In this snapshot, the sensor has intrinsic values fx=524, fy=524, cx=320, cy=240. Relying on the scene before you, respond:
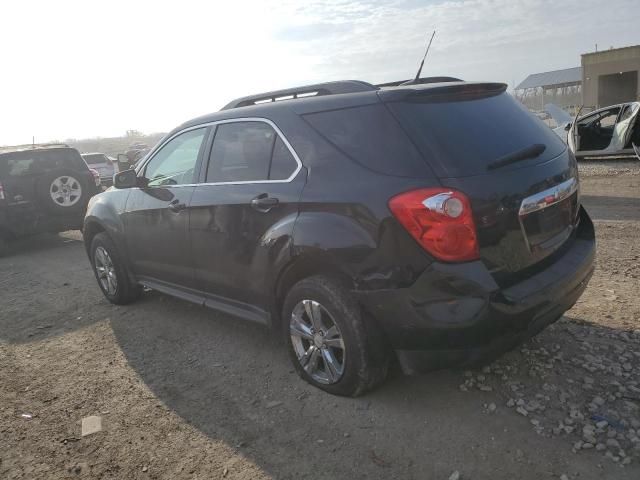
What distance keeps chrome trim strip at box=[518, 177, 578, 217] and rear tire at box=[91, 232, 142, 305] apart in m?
3.80

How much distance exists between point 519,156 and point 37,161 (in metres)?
8.46

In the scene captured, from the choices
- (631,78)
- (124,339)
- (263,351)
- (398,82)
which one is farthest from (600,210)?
(631,78)

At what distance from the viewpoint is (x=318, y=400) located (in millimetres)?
3244

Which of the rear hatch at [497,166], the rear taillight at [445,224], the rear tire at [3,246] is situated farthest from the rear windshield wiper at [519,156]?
the rear tire at [3,246]

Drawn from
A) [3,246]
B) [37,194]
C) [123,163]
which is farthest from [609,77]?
[3,246]

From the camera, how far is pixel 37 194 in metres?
8.38

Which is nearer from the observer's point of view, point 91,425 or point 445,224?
point 445,224

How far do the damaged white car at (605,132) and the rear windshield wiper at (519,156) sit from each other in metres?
10.7

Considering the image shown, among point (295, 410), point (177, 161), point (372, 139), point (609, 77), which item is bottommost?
point (295, 410)

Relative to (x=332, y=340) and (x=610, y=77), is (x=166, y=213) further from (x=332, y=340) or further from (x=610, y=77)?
(x=610, y=77)

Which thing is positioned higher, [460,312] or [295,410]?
[460,312]

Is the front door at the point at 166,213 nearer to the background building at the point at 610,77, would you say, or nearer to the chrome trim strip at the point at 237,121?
the chrome trim strip at the point at 237,121

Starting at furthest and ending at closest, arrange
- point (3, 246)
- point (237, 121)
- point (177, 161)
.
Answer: point (3, 246) < point (177, 161) < point (237, 121)

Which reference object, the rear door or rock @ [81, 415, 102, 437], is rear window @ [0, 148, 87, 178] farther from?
rock @ [81, 415, 102, 437]
